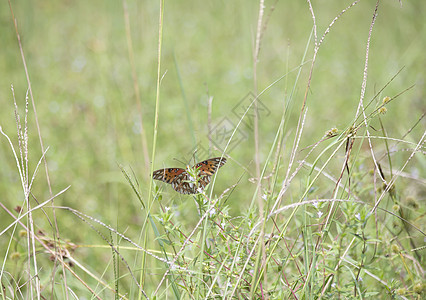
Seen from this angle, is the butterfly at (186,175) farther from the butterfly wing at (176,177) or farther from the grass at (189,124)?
the grass at (189,124)

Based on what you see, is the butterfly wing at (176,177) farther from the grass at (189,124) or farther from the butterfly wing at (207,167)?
the grass at (189,124)

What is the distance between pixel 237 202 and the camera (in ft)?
10.2

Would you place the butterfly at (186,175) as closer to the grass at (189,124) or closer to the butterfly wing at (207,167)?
the butterfly wing at (207,167)

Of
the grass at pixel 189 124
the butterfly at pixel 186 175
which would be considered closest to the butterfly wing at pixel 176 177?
the butterfly at pixel 186 175

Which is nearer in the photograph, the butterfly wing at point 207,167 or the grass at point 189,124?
the butterfly wing at point 207,167

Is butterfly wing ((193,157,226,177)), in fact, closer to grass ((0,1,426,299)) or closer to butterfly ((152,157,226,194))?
butterfly ((152,157,226,194))

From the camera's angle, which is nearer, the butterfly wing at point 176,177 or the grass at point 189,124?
the butterfly wing at point 176,177

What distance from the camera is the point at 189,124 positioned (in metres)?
1.93

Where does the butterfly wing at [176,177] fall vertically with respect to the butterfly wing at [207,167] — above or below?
below

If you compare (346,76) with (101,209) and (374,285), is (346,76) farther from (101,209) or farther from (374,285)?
(374,285)

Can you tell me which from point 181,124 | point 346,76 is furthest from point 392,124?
point 181,124

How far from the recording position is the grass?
6.26ft

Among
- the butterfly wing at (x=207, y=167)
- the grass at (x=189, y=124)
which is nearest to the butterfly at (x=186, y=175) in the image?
the butterfly wing at (x=207, y=167)

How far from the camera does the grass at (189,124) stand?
6.26ft
